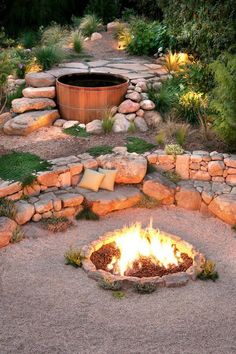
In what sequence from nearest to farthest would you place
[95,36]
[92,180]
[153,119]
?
[92,180], [153,119], [95,36]

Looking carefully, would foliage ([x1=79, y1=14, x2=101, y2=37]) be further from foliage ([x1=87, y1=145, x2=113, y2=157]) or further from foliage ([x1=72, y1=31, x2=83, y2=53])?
A: foliage ([x1=87, y1=145, x2=113, y2=157])

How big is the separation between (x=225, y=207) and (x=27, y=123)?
11.7 feet

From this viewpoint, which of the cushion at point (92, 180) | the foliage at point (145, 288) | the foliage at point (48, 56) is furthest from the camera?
the foliage at point (48, 56)

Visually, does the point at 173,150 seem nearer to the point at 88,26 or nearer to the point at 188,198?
the point at 188,198

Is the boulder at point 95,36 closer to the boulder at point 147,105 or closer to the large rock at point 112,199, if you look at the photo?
the boulder at point 147,105

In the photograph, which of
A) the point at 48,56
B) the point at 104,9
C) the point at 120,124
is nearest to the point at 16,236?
the point at 120,124

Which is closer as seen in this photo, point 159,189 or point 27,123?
→ point 159,189

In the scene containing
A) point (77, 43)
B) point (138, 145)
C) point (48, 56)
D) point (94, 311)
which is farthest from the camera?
point (77, 43)

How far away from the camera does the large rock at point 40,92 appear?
27.7ft

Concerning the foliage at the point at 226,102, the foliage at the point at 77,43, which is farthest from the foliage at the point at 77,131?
the foliage at the point at 77,43

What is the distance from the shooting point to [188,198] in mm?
6773

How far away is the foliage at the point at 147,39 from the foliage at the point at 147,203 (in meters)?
5.28

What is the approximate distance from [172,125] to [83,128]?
151cm

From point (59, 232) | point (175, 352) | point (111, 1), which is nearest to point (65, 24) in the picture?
point (111, 1)
